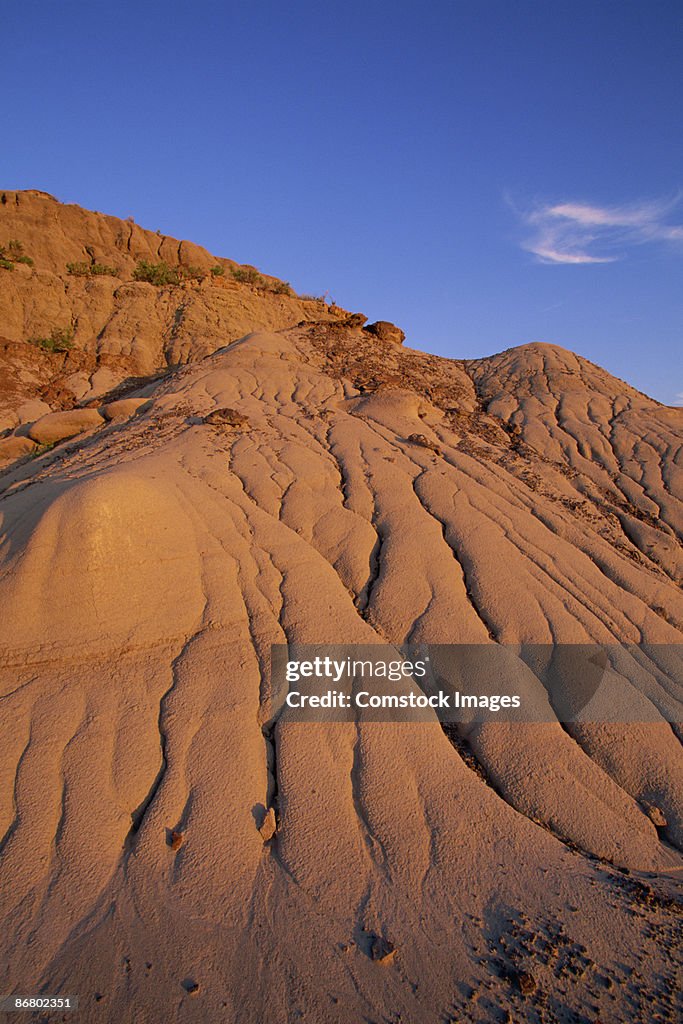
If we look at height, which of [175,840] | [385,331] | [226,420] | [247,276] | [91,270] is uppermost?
[247,276]

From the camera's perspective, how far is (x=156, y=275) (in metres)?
21.0

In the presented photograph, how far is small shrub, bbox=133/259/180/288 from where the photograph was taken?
2076cm

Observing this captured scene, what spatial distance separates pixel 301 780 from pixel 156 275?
2258 cm

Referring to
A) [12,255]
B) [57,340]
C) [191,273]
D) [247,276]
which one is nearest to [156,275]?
[191,273]

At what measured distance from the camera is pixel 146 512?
449 cm

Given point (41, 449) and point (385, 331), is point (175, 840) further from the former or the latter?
point (385, 331)

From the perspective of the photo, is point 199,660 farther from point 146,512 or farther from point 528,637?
point 528,637

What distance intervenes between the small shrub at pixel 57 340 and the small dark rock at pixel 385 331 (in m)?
10.5

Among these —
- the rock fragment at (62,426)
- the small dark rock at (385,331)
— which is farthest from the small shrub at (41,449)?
the small dark rock at (385,331)

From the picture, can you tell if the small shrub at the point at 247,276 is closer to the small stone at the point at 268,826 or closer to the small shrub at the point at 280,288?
the small shrub at the point at 280,288

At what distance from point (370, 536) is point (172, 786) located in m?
3.22

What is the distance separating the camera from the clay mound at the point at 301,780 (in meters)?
2.18

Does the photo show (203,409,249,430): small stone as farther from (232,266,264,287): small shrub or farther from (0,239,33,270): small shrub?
(232,266,264,287): small shrub

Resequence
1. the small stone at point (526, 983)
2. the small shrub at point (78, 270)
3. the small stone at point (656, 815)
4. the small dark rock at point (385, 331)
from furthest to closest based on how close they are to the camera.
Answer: the small shrub at point (78, 270)
the small dark rock at point (385, 331)
the small stone at point (656, 815)
the small stone at point (526, 983)
